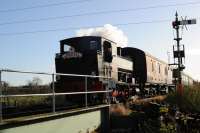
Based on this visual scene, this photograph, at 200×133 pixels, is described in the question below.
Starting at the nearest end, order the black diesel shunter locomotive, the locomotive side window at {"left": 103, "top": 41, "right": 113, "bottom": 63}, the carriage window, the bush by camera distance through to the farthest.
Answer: the bush → the black diesel shunter locomotive → the carriage window → the locomotive side window at {"left": 103, "top": 41, "right": 113, "bottom": 63}

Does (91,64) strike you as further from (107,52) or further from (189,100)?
(189,100)

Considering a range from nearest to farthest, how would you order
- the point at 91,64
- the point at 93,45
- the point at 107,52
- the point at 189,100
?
the point at 189,100 < the point at 91,64 < the point at 93,45 < the point at 107,52

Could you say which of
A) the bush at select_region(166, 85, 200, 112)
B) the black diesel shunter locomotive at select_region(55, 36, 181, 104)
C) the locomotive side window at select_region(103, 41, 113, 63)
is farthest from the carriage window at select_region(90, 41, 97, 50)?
the bush at select_region(166, 85, 200, 112)

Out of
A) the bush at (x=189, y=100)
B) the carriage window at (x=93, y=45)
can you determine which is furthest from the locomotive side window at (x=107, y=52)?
the bush at (x=189, y=100)

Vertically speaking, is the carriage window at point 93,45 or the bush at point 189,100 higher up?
the carriage window at point 93,45

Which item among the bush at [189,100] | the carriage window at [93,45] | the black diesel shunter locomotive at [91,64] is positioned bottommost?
the bush at [189,100]

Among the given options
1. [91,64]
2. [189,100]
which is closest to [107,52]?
[91,64]

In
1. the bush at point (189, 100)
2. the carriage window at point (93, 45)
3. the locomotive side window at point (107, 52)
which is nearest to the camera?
the bush at point (189, 100)

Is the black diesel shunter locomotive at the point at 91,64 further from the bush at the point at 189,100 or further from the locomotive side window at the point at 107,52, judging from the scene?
the bush at the point at 189,100

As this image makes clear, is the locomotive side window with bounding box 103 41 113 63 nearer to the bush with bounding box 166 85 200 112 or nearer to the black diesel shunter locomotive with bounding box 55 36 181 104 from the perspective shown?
the black diesel shunter locomotive with bounding box 55 36 181 104

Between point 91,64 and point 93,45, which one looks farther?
point 93,45

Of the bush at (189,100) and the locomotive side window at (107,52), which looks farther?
the locomotive side window at (107,52)

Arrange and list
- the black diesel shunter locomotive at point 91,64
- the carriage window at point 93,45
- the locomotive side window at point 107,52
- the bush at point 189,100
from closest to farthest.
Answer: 1. the bush at point 189,100
2. the black diesel shunter locomotive at point 91,64
3. the carriage window at point 93,45
4. the locomotive side window at point 107,52

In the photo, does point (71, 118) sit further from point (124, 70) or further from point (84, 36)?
point (124, 70)
